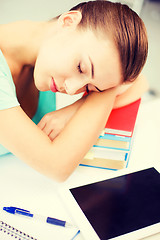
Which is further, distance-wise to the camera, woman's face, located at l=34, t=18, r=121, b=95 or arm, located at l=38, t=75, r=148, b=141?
arm, located at l=38, t=75, r=148, b=141

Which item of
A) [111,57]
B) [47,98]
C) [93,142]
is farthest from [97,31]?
[47,98]

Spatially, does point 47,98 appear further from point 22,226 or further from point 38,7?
point 22,226

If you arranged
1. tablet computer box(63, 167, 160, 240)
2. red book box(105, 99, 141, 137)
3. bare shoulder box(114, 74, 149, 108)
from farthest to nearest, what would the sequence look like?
bare shoulder box(114, 74, 149, 108), red book box(105, 99, 141, 137), tablet computer box(63, 167, 160, 240)

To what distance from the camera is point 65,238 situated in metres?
0.54

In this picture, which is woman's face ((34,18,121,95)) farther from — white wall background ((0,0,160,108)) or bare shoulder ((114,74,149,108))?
white wall background ((0,0,160,108))

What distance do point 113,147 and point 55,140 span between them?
0.17 metres

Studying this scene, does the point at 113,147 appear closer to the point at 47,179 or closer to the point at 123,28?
the point at 47,179

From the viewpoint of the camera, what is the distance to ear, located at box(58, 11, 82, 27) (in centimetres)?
64

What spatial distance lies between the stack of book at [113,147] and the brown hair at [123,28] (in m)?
0.14

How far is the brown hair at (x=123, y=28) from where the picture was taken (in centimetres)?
59

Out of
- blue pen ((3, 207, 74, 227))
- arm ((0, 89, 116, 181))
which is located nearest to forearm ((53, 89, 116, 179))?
arm ((0, 89, 116, 181))

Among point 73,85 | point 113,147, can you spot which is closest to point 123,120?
point 113,147

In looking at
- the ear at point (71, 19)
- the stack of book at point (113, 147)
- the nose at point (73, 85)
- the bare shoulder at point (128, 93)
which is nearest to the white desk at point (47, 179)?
the stack of book at point (113, 147)

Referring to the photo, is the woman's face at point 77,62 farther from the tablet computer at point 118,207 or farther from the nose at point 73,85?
the tablet computer at point 118,207
